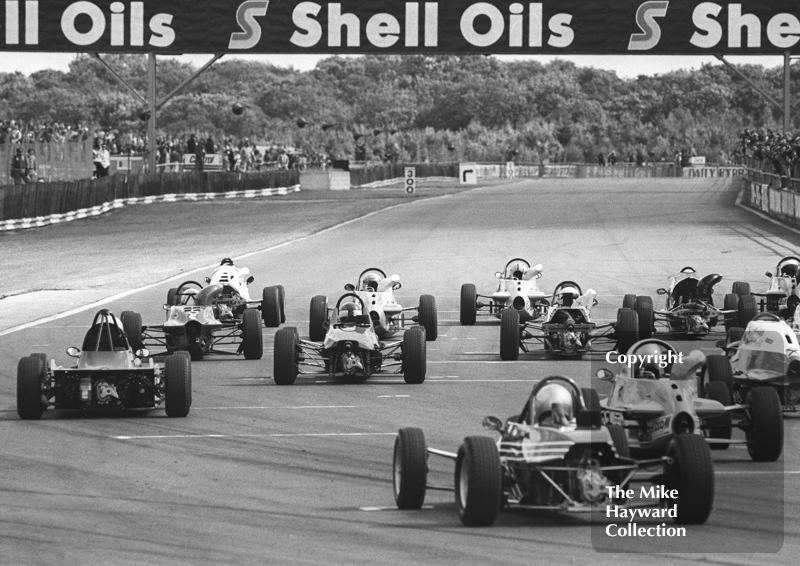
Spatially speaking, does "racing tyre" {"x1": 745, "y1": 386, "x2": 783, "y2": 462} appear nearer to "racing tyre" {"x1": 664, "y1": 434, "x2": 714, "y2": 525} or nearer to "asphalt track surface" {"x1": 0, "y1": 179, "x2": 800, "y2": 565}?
"asphalt track surface" {"x1": 0, "y1": 179, "x2": 800, "y2": 565}

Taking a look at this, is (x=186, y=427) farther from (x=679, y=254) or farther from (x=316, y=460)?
(x=679, y=254)

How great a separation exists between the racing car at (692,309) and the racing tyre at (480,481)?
1041 cm

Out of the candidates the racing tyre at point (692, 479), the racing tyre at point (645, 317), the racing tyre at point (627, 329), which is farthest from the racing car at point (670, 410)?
the racing tyre at point (645, 317)

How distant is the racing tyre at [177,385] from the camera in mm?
13773

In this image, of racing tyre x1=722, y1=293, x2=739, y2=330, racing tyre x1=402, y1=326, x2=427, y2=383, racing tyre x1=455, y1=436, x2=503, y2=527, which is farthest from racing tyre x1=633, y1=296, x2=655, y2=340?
racing tyre x1=455, y1=436, x2=503, y2=527

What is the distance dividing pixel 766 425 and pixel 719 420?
42cm

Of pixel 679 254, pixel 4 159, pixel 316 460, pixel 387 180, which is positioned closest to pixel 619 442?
pixel 316 460

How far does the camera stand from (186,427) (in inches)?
533

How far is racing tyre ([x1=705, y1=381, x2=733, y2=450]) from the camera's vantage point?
11930 mm

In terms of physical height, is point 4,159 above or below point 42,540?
above

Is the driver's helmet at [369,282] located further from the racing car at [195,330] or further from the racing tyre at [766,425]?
the racing tyre at [766,425]

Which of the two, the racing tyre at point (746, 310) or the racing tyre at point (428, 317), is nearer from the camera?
the racing tyre at point (746, 310)

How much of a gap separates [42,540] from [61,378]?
478 centimetres

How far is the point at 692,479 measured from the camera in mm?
9234
